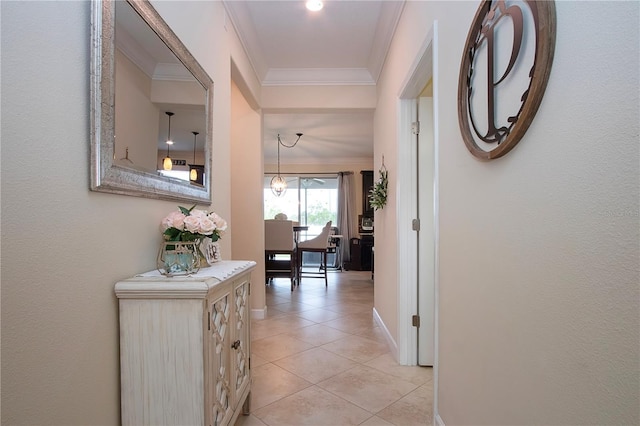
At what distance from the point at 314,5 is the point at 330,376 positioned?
107 inches

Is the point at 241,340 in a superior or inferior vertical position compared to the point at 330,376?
superior

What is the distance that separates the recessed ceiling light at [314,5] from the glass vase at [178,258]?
79.6 inches

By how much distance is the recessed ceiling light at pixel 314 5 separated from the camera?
2.37 meters

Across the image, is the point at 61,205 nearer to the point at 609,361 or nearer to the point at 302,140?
the point at 609,361

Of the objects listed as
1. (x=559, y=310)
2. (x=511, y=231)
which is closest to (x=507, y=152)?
(x=511, y=231)

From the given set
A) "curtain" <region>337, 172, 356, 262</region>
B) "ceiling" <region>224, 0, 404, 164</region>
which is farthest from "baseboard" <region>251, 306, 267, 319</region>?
"curtain" <region>337, 172, 356, 262</region>

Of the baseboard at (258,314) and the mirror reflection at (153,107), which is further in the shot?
the baseboard at (258,314)

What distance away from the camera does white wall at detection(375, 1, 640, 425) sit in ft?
1.96

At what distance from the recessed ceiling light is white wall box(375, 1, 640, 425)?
1.41m

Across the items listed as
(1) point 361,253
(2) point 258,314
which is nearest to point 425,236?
(2) point 258,314

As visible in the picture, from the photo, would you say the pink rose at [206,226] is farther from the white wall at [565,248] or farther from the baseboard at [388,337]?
the baseboard at [388,337]

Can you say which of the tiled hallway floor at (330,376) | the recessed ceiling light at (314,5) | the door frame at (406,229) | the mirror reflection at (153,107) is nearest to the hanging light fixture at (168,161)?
the mirror reflection at (153,107)

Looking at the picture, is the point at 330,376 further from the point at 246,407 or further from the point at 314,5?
the point at 314,5

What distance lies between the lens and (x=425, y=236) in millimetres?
2426
